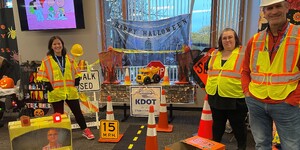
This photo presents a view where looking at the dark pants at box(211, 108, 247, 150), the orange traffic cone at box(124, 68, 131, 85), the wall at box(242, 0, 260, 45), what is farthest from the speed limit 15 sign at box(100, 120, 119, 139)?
the wall at box(242, 0, 260, 45)

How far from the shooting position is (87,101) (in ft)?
12.2

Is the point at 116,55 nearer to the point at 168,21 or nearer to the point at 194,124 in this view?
the point at 168,21

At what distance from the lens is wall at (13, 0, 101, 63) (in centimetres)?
419

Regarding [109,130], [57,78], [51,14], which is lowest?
[109,130]

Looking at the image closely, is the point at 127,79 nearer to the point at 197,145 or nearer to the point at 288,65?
the point at 197,145

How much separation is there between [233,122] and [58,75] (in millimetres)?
2057

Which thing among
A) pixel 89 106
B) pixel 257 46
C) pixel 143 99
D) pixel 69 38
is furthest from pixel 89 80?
pixel 257 46

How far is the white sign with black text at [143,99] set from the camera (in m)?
3.58

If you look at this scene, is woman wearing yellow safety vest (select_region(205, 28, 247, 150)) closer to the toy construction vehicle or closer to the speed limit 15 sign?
the speed limit 15 sign

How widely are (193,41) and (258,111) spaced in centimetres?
264

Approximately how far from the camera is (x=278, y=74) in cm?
148

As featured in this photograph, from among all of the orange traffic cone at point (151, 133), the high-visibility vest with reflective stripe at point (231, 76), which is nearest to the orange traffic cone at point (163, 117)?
the orange traffic cone at point (151, 133)

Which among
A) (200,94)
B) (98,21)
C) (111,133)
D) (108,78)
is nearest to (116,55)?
(108,78)

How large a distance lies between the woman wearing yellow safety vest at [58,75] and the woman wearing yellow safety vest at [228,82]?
5.50ft
